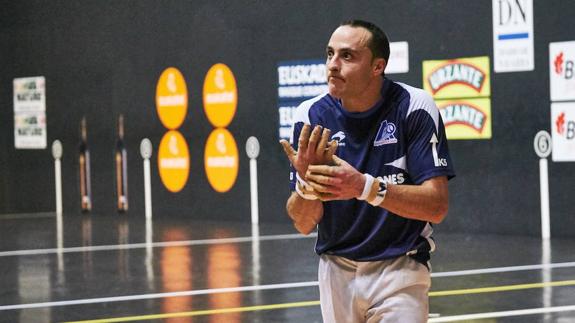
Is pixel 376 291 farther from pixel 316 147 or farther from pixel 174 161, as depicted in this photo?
pixel 174 161

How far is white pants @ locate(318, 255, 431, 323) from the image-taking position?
160 inches

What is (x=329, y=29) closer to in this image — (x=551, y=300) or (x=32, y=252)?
(x=32, y=252)

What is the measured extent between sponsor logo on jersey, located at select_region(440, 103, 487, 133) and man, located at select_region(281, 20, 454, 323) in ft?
33.1

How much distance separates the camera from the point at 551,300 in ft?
28.9

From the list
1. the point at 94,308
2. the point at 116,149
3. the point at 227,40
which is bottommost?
the point at 94,308

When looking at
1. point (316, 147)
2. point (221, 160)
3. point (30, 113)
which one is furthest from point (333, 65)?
point (30, 113)

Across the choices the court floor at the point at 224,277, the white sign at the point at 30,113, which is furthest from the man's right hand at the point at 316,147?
the white sign at the point at 30,113

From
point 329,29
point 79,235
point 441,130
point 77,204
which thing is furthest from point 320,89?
point 441,130

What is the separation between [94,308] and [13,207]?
1190 cm

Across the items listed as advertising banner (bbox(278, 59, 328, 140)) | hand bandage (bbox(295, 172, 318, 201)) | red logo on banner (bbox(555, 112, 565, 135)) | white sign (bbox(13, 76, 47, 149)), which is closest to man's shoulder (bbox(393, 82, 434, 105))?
hand bandage (bbox(295, 172, 318, 201))

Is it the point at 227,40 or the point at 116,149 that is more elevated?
the point at 227,40

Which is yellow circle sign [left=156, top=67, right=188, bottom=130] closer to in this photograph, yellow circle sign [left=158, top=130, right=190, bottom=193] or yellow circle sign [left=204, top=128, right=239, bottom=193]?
yellow circle sign [left=158, top=130, right=190, bottom=193]

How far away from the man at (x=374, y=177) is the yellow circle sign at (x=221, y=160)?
12.7m

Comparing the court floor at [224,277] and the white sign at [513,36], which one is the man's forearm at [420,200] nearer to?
the court floor at [224,277]
